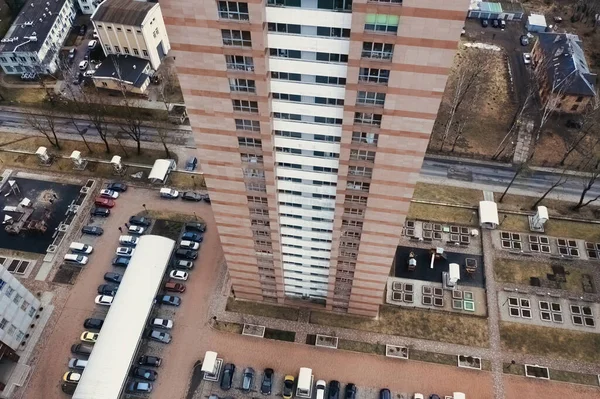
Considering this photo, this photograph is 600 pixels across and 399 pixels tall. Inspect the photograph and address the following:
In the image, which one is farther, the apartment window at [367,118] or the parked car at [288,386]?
the parked car at [288,386]

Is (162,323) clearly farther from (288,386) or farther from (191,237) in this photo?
(288,386)

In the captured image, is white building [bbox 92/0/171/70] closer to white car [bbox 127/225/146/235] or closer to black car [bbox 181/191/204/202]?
black car [bbox 181/191/204/202]

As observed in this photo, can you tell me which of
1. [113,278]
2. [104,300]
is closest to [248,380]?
[104,300]

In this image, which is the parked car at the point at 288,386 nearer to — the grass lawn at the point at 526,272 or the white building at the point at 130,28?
the grass lawn at the point at 526,272

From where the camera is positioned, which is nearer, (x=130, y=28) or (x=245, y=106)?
(x=245, y=106)

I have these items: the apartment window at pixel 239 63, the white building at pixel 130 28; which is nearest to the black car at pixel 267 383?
the apartment window at pixel 239 63

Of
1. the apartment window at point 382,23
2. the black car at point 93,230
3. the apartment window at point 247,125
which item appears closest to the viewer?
the apartment window at point 382,23

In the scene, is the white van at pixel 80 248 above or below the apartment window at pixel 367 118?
above
